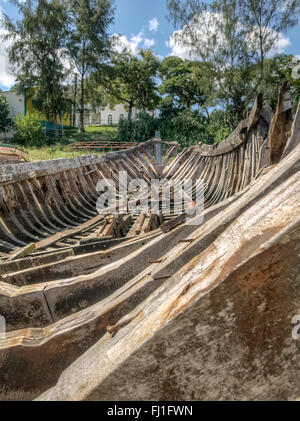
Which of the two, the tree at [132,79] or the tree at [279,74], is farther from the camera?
the tree at [132,79]

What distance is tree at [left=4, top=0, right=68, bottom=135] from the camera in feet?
92.0

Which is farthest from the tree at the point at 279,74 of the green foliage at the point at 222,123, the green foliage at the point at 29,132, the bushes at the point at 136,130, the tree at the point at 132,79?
the green foliage at the point at 29,132

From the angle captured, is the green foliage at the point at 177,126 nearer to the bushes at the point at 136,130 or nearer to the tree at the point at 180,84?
the bushes at the point at 136,130

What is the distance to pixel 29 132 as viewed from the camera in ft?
85.8

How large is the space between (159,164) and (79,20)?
25.7 m

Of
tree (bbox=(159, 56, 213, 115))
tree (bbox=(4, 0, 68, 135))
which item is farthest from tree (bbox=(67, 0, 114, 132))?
tree (bbox=(159, 56, 213, 115))

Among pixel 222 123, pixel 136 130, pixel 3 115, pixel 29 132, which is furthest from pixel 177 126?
pixel 3 115

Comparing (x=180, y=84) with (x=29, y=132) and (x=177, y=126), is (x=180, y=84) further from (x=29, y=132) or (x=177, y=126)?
(x=29, y=132)

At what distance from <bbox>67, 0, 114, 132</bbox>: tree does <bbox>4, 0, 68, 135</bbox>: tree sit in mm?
1161

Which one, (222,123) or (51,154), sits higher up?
(222,123)

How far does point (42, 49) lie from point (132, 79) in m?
9.77

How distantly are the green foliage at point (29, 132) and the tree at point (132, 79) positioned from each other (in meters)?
9.56

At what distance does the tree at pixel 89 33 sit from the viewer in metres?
29.1
